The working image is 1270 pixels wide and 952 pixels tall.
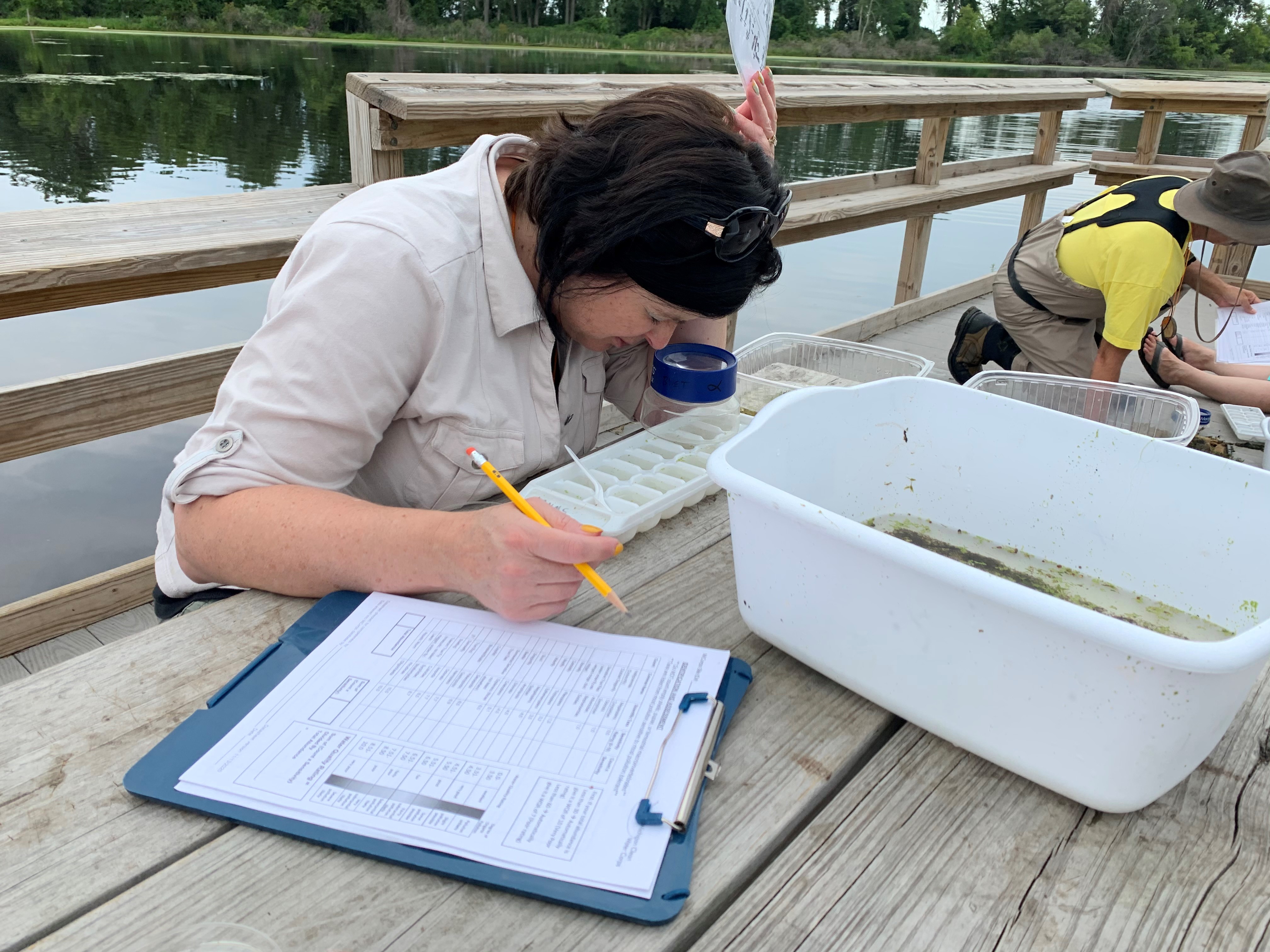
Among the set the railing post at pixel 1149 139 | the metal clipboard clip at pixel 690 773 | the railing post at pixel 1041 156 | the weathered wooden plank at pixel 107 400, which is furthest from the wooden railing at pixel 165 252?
the railing post at pixel 1149 139

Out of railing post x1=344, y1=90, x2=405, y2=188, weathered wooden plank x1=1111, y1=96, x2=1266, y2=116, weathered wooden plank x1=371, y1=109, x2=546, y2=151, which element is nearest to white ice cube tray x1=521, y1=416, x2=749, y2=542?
weathered wooden plank x1=371, y1=109, x2=546, y2=151

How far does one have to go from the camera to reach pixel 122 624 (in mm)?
2418

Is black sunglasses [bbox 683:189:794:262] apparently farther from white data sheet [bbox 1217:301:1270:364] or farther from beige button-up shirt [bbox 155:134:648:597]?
white data sheet [bbox 1217:301:1270:364]

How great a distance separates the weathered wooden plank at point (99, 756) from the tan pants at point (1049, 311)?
3.06 meters

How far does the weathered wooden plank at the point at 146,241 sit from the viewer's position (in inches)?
70.9

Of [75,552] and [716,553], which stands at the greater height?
[716,553]

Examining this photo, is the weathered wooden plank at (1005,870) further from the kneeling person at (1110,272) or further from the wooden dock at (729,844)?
the kneeling person at (1110,272)

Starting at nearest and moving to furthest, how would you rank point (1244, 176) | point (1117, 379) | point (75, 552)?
point (1244, 176) → point (1117, 379) → point (75, 552)

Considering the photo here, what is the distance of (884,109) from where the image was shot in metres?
3.99

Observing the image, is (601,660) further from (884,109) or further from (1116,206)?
(884,109)

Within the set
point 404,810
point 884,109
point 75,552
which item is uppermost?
point 884,109

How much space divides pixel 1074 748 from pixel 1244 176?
262 cm

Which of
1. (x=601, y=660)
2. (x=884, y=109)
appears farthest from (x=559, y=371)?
(x=884, y=109)

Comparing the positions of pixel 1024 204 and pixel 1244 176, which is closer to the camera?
pixel 1244 176
